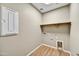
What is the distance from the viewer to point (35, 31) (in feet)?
3.70

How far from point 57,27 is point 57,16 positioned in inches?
4.5

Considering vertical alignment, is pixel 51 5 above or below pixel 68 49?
above

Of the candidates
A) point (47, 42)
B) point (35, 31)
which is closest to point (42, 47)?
point (47, 42)

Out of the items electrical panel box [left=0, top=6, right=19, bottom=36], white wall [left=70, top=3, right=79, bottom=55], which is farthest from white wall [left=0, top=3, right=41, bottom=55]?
white wall [left=70, top=3, right=79, bottom=55]

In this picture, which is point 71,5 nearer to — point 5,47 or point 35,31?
point 35,31

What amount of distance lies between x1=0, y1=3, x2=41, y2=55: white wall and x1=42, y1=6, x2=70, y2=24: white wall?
83mm

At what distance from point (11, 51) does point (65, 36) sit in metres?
0.56

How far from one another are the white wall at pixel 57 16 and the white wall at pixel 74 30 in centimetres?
5

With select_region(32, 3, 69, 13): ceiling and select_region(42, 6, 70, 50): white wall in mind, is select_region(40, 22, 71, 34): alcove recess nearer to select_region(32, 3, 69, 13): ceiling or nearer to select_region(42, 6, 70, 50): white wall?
select_region(42, 6, 70, 50): white wall

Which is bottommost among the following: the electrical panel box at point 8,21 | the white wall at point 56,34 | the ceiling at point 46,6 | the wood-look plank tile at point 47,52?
the wood-look plank tile at point 47,52

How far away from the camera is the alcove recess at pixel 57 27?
3.60ft

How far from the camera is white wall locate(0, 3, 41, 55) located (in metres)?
1.07

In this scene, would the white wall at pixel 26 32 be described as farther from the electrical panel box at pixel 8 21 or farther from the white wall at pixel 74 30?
the white wall at pixel 74 30

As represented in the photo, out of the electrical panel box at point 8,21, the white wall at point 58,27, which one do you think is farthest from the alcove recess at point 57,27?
the electrical panel box at point 8,21
